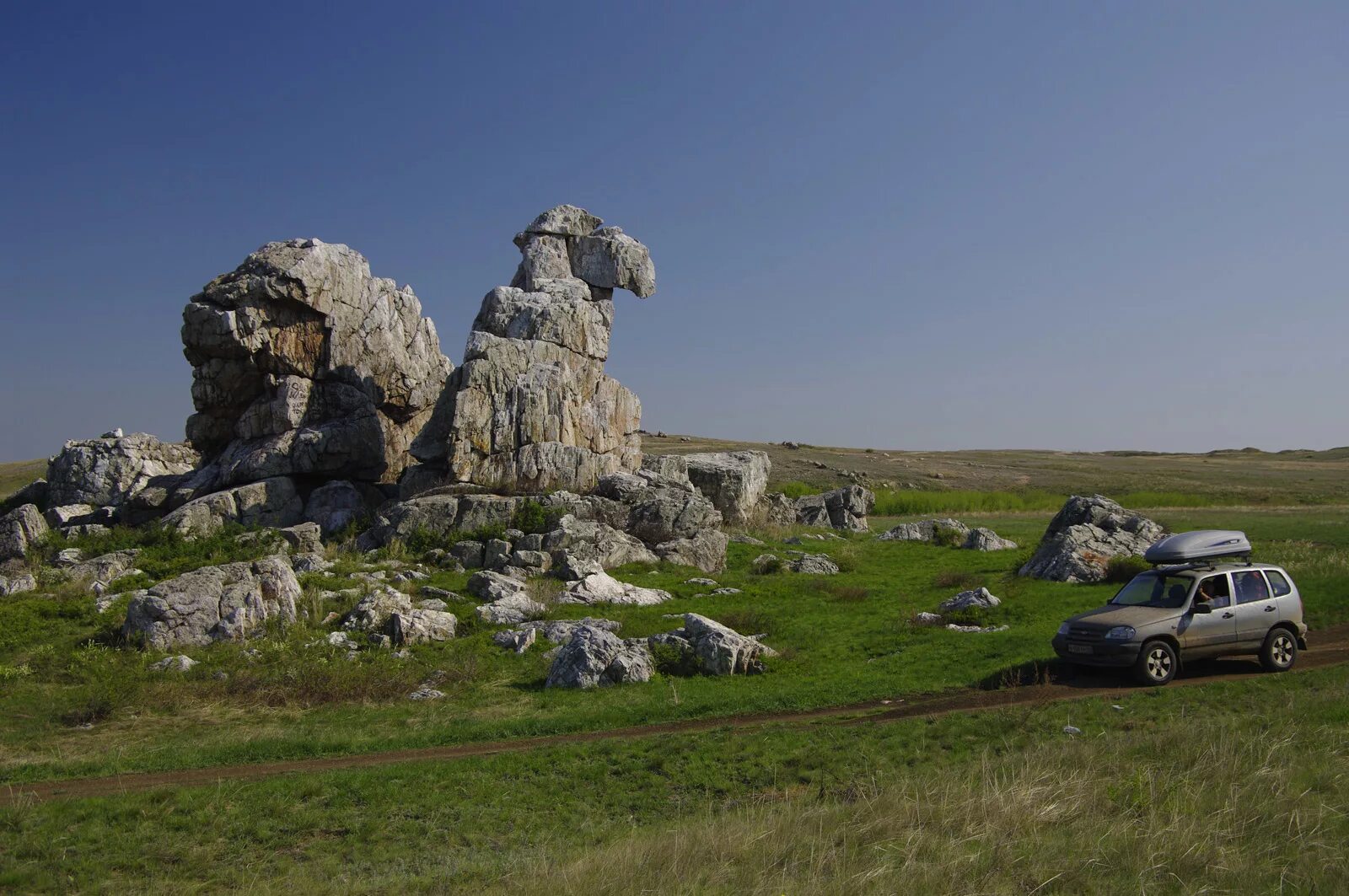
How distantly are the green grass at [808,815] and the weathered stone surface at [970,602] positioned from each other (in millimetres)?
9596

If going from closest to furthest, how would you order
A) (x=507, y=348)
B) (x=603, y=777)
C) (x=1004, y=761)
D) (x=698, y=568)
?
(x=1004, y=761) → (x=603, y=777) → (x=698, y=568) → (x=507, y=348)

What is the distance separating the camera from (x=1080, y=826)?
29.8ft

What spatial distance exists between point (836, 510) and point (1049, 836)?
1914 inches

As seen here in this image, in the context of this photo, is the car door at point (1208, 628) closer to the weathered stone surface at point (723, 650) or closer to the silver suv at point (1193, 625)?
the silver suv at point (1193, 625)

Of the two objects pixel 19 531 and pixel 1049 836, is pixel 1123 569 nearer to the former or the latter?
pixel 1049 836

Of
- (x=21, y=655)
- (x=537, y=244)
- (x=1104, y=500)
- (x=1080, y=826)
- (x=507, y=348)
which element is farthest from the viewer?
(x=537, y=244)

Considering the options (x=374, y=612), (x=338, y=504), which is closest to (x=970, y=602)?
(x=374, y=612)

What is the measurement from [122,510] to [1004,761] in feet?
151

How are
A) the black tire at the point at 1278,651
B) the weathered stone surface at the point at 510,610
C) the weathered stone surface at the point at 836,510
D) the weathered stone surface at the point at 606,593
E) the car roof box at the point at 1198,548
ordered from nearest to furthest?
the black tire at the point at 1278,651 → the car roof box at the point at 1198,548 → the weathered stone surface at the point at 510,610 → the weathered stone surface at the point at 606,593 → the weathered stone surface at the point at 836,510

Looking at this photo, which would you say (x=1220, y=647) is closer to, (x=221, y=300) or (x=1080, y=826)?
(x=1080, y=826)

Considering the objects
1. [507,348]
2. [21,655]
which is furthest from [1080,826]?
[507,348]

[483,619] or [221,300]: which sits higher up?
[221,300]

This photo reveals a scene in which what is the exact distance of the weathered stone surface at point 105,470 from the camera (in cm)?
4844

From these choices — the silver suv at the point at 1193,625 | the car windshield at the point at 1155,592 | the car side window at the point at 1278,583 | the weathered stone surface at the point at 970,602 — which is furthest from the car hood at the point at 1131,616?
the weathered stone surface at the point at 970,602
